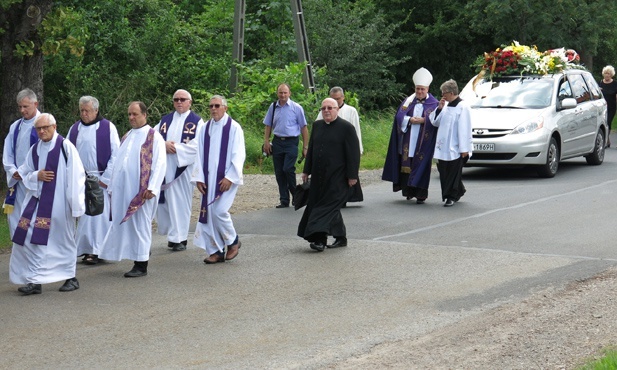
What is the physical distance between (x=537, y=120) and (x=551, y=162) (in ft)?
2.52

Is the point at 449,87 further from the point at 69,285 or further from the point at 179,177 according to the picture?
the point at 69,285

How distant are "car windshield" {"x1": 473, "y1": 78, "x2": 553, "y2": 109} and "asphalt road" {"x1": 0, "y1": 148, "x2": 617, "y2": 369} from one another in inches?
179

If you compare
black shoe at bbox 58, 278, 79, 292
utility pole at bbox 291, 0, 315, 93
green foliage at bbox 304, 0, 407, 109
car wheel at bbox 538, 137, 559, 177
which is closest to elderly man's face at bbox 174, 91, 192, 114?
black shoe at bbox 58, 278, 79, 292

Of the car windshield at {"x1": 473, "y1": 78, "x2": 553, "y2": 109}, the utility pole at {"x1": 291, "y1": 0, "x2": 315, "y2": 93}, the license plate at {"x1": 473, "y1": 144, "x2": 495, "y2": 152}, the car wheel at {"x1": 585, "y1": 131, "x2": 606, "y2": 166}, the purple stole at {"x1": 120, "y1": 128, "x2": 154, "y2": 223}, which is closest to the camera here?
the purple stole at {"x1": 120, "y1": 128, "x2": 154, "y2": 223}

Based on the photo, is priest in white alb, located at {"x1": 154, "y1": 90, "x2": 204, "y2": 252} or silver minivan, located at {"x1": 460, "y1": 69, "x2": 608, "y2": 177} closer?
priest in white alb, located at {"x1": 154, "y1": 90, "x2": 204, "y2": 252}

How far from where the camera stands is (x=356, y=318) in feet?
30.3

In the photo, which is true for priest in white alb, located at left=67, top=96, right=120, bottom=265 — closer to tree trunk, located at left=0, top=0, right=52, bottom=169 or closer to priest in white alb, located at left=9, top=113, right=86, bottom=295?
priest in white alb, located at left=9, top=113, right=86, bottom=295

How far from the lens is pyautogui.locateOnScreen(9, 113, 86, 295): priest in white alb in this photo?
10.6 meters

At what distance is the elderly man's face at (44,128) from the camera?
420 inches

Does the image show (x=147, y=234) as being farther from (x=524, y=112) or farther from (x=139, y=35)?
(x=139, y=35)

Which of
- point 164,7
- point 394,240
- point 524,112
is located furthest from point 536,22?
point 394,240

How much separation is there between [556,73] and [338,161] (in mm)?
9582

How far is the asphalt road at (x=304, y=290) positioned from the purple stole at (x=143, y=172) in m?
0.66

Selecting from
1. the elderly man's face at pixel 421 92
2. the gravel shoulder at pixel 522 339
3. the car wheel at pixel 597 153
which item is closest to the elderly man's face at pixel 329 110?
the gravel shoulder at pixel 522 339
